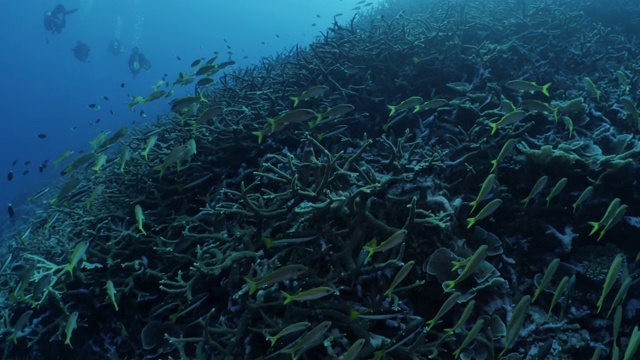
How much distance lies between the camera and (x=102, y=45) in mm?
143000

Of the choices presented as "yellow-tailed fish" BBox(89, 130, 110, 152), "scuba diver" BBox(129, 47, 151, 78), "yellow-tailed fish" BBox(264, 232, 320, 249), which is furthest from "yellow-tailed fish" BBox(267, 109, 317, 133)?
"scuba diver" BBox(129, 47, 151, 78)

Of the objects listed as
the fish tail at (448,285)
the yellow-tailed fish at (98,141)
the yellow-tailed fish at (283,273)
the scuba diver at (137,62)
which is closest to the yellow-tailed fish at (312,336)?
the yellow-tailed fish at (283,273)

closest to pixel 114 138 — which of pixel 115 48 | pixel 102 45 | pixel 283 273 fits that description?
pixel 283 273

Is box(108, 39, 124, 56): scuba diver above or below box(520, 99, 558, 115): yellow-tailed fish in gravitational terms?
above

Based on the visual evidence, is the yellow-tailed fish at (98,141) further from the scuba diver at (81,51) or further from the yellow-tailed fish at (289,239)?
the scuba diver at (81,51)

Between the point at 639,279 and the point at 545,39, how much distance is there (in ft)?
18.5

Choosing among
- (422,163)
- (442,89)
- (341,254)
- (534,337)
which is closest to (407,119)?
(442,89)

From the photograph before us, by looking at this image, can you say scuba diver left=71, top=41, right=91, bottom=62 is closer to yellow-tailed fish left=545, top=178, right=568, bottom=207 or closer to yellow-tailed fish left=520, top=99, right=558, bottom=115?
yellow-tailed fish left=520, top=99, right=558, bottom=115

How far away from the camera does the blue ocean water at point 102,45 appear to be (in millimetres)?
94125

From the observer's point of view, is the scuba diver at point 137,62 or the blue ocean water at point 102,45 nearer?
the scuba diver at point 137,62

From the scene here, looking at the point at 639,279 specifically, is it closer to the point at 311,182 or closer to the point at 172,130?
the point at 311,182

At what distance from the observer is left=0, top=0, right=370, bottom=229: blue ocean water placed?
3706 inches

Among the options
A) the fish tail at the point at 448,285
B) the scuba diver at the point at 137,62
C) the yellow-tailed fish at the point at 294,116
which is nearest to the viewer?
the fish tail at the point at 448,285

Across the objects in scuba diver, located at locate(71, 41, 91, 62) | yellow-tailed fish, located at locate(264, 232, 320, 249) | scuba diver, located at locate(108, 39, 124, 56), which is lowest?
yellow-tailed fish, located at locate(264, 232, 320, 249)
